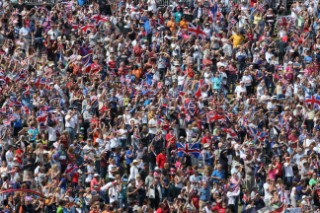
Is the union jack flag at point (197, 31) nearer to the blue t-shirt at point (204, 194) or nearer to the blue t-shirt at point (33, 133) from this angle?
the blue t-shirt at point (33, 133)

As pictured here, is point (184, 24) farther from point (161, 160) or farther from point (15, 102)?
point (161, 160)

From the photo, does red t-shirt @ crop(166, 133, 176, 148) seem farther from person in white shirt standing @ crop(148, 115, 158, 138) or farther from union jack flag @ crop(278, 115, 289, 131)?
union jack flag @ crop(278, 115, 289, 131)

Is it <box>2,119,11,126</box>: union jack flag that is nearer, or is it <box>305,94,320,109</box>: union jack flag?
<box>2,119,11,126</box>: union jack flag

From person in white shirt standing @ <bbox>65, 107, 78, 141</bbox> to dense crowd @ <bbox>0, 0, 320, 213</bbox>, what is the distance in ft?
0.15

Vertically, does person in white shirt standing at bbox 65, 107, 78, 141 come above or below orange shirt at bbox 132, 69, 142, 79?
below

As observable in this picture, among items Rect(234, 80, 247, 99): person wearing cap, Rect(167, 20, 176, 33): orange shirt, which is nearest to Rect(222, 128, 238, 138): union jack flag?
Rect(234, 80, 247, 99): person wearing cap

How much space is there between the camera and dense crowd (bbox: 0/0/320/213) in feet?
157

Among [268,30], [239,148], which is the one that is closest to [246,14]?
[268,30]

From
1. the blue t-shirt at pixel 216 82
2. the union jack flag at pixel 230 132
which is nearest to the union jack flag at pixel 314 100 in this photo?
the blue t-shirt at pixel 216 82

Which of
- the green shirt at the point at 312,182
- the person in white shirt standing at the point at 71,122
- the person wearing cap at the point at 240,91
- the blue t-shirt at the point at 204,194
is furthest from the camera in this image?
the person wearing cap at the point at 240,91

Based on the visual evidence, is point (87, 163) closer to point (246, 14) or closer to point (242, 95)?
point (242, 95)

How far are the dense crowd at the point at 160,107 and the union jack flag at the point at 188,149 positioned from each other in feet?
0.14

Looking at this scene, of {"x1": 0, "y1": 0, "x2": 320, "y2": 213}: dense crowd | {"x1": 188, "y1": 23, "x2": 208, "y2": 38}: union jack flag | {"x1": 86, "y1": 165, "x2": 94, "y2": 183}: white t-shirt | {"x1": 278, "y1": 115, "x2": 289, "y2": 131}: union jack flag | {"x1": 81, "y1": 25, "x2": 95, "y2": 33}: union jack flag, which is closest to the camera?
{"x1": 0, "y1": 0, "x2": 320, "y2": 213}: dense crowd

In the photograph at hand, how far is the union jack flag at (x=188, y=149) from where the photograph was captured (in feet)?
162
